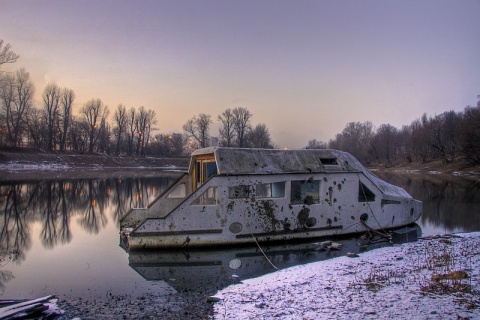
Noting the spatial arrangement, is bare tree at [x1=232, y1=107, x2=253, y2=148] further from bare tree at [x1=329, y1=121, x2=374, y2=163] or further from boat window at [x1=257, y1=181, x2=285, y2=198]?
boat window at [x1=257, y1=181, x2=285, y2=198]

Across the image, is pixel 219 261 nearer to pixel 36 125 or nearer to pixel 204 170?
pixel 204 170

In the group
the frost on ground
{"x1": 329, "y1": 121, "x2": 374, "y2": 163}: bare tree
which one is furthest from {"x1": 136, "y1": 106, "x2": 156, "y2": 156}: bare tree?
the frost on ground

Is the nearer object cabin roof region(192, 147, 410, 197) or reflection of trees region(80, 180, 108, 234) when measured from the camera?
cabin roof region(192, 147, 410, 197)

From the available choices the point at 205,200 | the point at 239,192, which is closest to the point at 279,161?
the point at 239,192

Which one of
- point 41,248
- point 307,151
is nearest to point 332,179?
point 307,151

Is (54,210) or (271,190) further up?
(271,190)

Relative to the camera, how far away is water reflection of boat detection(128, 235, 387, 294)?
328 inches

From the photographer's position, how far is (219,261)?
983cm

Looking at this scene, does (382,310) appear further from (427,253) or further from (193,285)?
(427,253)

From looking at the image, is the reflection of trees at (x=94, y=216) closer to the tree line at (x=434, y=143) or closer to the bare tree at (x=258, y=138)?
the tree line at (x=434, y=143)

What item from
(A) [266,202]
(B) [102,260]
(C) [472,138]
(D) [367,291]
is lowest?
(B) [102,260]

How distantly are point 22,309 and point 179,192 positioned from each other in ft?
27.3

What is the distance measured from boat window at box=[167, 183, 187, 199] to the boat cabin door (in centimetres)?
43

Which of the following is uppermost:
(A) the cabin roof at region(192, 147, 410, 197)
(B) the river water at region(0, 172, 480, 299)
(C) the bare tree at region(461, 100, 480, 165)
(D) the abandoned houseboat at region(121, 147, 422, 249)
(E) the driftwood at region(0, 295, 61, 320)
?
(C) the bare tree at region(461, 100, 480, 165)
